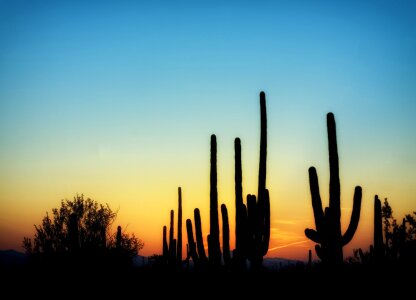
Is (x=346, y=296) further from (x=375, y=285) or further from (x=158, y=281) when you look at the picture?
(x=158, y=281)

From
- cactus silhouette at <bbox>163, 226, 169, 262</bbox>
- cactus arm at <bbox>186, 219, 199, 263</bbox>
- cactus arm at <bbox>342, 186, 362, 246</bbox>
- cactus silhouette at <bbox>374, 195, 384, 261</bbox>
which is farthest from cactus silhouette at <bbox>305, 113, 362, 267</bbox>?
cactus silhouette at <bbox>163, 226, 169, 262</bbox>

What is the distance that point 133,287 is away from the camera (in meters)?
12.0

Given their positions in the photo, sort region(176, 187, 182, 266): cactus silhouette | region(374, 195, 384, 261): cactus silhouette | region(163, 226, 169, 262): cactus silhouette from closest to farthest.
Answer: region(374, 195, 384, 261): cactus silhouette, region(176, 187, 182, 266): cactus silhouette, region(163, 226, 169, 262): cactus silhouette

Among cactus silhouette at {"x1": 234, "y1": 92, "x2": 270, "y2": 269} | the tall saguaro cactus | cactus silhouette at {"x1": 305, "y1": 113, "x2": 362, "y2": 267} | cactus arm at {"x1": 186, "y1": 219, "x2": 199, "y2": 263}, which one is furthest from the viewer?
cactus arm at {"x1": 186, "y1": 219, "x2": 199, "y2": 263}

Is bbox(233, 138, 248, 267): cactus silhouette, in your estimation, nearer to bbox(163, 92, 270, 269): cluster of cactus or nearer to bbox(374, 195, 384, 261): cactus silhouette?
bbox(163, 92, 270, 269): cluster of cactus

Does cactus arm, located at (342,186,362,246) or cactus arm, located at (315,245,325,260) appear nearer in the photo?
cactus arm, located at (315,245,325,260)

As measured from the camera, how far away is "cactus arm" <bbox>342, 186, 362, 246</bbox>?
9.06m

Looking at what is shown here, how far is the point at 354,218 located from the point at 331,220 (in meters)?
1.08

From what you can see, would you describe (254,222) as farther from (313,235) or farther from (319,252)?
(319,252)

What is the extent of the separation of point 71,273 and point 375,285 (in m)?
10.1

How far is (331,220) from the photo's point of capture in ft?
28.3

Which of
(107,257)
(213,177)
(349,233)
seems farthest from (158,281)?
(107,257)

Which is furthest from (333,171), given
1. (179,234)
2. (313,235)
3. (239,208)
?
(179,234)

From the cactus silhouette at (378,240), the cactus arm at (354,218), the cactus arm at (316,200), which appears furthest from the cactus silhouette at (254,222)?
the cactus silhouette at (378,240)
